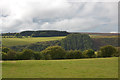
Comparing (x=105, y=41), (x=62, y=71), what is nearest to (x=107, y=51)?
(x=105, y=41)

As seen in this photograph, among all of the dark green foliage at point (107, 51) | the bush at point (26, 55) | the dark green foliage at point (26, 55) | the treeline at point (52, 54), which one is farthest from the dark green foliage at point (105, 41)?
the bush at point (26, 55)

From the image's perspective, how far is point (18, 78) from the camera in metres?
16.0

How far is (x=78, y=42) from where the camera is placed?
333 ft

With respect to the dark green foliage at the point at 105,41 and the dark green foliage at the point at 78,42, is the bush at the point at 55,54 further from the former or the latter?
the dark green foliage at the point at 105,41

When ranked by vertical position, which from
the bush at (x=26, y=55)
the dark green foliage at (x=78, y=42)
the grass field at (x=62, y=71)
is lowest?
the bush at (x=26, y=55)

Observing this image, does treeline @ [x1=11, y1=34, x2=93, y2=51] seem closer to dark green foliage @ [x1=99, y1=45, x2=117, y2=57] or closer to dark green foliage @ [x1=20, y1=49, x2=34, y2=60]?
dark green foliage @ [x1=99, y1=45, x2=117, y2=57]

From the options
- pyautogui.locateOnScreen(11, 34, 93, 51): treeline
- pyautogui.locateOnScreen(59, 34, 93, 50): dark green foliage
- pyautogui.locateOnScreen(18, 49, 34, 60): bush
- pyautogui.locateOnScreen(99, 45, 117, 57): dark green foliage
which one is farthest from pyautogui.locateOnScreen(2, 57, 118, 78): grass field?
pyautogui.locateOnScreen(11, 34, 93, 51): treeline

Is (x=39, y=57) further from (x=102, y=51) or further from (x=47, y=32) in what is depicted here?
(x=47, y=32)

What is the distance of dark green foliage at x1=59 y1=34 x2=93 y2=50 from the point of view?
3949 inches

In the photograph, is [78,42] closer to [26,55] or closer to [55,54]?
[55,54]

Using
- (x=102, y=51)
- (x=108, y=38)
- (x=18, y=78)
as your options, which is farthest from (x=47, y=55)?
(x=108, y=38)

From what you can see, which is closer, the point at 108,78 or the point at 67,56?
the point at 108,78

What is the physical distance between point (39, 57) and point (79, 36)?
3991 cm

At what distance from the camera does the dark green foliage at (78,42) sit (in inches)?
3949
